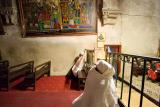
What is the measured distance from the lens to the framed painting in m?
5.95

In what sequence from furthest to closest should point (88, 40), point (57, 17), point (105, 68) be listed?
→ point (88, 40), point (57, 17), point (105, 68)

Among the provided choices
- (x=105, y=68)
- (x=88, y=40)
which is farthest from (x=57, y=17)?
(x=105, y=68)

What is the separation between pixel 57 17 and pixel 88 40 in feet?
4.43

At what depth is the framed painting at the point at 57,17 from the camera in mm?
5951

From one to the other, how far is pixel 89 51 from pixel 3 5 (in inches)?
129

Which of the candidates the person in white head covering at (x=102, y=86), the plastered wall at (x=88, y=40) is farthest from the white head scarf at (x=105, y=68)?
the plastered wall at (x=88, y=40)

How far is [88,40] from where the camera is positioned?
629 cm

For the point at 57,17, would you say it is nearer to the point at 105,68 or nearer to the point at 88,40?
the point at 88,40

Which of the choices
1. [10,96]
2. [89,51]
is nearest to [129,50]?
[89,51]

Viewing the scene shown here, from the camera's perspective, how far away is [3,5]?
5855 millimetres

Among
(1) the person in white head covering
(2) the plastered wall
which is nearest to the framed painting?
(2) the plastered wall

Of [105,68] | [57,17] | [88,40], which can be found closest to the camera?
[105,68]

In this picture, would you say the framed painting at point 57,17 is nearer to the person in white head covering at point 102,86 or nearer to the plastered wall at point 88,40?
the plastered wall at point 88,40

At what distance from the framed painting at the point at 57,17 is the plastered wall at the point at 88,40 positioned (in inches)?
9.7
